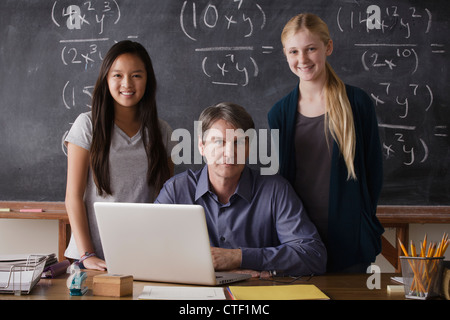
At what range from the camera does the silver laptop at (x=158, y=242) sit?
1400 millimetres

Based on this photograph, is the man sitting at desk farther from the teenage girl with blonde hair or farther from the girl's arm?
the girl's arm

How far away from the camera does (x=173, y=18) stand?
10.2ft

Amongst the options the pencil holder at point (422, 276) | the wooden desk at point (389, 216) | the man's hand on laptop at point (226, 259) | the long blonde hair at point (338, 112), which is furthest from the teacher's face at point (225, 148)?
the wooden desk at point (389, 216)

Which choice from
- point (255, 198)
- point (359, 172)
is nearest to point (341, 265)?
point (359, 172)

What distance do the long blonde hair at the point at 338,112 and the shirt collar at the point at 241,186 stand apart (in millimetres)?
400

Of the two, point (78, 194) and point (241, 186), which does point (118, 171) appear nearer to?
point (78, 194)

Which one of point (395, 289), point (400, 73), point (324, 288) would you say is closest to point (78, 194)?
point (324, 288)

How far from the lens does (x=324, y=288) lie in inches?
58.2

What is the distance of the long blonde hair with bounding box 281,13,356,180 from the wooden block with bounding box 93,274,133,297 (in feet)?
3.37

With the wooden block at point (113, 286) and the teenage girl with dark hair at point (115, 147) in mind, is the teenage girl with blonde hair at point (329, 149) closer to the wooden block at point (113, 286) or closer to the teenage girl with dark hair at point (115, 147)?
the teenage girl with dark hair at point (115, 147)

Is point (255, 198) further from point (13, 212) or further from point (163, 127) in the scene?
point (13, 212)

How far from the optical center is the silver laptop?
1400 mm

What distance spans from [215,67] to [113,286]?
195 cm

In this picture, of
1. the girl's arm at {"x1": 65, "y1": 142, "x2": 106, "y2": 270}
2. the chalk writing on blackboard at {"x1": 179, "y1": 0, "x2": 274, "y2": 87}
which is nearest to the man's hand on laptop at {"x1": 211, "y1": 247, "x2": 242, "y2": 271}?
the girl's arm at {"x1": 65, "y1": 142, "x2": 106, "y2": 270}
